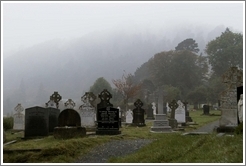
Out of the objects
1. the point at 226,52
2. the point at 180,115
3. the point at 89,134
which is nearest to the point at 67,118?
the point at 89,134

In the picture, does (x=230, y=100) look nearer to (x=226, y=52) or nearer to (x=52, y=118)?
(x=52, y=118)

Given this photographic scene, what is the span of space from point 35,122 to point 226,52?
186 ft

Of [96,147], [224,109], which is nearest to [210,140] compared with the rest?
[96,147]

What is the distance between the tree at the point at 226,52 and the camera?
6312 centimetres

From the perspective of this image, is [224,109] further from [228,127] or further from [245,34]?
[245,34]

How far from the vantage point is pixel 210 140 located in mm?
8852

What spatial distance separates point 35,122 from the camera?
13.6 meters

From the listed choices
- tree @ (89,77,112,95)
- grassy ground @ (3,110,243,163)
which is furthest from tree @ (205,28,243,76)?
grassy ground @ (3,110,243,163)

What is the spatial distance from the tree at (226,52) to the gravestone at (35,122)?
5613 centimetres

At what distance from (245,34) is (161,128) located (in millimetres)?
9469

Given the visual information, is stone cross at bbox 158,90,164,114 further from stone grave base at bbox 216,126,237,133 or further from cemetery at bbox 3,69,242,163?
stone grave base at bbox 216,126,237,133

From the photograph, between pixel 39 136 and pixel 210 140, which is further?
pixel 39 136

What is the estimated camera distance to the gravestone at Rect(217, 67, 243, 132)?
13.3m

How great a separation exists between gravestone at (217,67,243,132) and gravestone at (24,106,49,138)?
7.77 meters
